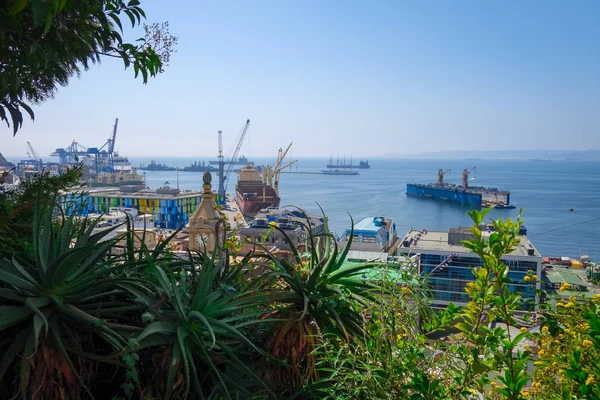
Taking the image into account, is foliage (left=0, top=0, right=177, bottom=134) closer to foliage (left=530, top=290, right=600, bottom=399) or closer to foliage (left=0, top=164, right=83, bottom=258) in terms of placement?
foliage (left=0, top=164, right=83, bottom=258)

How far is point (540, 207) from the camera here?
51.6m

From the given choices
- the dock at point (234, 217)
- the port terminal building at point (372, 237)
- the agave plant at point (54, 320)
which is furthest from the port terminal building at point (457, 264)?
the agave plant at point (54, 320)

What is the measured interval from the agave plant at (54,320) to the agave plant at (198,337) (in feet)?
0.38

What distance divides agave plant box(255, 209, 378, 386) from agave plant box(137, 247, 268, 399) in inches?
4.2

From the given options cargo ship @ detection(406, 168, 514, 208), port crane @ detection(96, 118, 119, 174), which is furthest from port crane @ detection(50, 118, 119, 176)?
cargo ship @ detection(406, 168, 514, 208)

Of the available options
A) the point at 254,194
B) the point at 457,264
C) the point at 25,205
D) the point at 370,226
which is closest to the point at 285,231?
the point at 25,205

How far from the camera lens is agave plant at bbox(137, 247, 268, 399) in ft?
4.57

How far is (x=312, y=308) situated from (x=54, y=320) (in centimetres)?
81

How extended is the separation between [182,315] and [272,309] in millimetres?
372

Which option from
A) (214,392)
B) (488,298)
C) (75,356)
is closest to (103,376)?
(75,356)

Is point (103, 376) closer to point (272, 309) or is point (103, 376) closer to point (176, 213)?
point (272, 309)

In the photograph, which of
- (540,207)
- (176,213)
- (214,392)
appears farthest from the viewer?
(540,207)

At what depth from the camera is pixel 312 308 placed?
1.71 meters

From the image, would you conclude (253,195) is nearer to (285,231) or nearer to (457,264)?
(457,264)
